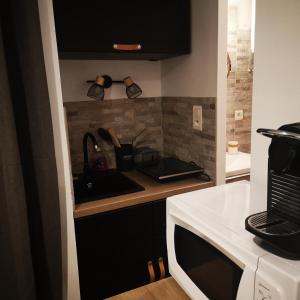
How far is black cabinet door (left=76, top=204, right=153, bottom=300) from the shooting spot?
1520 millimetres

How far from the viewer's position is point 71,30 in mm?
1487

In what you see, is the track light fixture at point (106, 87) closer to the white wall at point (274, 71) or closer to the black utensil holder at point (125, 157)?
the black utensil holder at point (125, 157)

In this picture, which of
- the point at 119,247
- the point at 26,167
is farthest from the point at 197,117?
the point at 26,167

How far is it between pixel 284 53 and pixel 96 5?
109cm

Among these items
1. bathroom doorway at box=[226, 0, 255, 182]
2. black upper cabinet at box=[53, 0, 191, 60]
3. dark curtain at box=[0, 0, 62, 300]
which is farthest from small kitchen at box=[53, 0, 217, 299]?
bathroom doorway at box=[226, 0, 255, 182]

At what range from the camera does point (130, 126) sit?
85.7 inches

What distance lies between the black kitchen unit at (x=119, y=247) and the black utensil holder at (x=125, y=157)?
1.61 ft

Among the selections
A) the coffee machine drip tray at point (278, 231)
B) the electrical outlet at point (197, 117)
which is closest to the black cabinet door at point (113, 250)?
the electrical outlet at point (197, 117)

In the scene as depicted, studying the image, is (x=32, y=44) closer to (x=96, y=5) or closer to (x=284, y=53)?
(x=96, y=5)

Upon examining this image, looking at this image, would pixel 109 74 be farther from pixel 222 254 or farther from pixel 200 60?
pixel 222 254

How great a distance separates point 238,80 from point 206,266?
199 cm

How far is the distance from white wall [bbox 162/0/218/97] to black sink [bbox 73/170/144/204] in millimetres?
721

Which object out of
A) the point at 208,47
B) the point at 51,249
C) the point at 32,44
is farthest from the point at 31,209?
the point at 208,47

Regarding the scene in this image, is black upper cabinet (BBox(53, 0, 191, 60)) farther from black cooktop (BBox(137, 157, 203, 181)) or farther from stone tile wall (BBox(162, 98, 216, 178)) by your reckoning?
black cooktop (BBox(137, 157, 203, 181))
